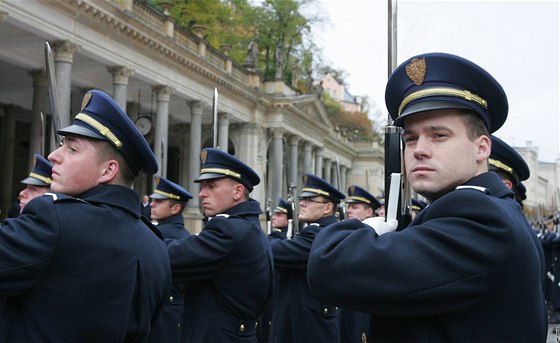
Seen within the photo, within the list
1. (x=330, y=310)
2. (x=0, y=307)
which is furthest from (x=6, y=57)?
(x=0, y=307)

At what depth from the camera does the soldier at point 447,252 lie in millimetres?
2047

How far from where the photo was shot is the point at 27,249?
103 inches

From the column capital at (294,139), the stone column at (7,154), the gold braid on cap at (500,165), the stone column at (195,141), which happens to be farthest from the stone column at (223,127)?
the gold braid on cap at (500,165)

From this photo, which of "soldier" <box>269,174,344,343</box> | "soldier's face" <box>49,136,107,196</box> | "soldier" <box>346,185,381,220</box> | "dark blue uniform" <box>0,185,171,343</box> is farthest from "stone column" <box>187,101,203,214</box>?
"dark blue uniform" <box>0,185,171,343</box>

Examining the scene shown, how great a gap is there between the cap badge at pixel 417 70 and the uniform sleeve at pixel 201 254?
2651 millimetres

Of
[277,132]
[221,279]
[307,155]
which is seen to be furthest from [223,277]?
[307,155]

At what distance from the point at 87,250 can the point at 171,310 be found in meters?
4.09

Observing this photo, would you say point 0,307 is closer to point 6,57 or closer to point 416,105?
point 416,105

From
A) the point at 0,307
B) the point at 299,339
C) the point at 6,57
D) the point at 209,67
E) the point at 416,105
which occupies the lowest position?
the point at 299,339

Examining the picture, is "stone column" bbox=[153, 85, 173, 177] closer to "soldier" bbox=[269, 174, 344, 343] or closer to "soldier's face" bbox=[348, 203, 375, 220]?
"soldier's face" bbox=[348, 203, 375, 220]

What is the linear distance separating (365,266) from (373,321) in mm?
336

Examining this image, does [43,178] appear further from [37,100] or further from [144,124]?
[144,124]

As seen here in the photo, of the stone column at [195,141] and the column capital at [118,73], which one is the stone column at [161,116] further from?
the column capital at [118,73]

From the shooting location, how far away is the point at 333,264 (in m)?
2.17
